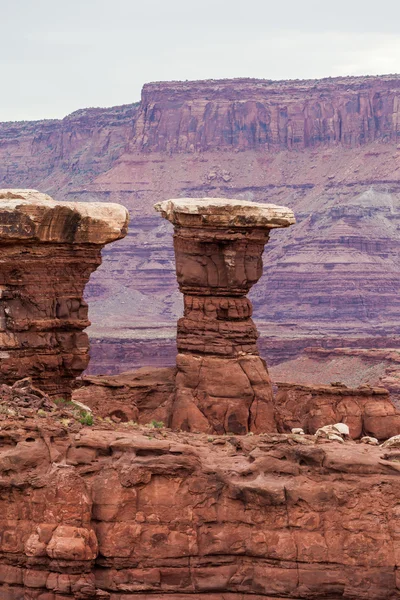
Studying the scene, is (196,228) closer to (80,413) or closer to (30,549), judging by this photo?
(80,413)

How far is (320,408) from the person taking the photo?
165ft

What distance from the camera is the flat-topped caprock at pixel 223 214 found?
→ 48.9 m

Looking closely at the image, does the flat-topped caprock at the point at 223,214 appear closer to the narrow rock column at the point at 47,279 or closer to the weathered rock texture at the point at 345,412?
the weathered rock texture at the point at 345,412

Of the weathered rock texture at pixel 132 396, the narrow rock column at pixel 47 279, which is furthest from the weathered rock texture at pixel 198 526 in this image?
the weathered rock texture at pixel 132 396

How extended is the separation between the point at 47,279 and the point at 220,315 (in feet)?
34.1

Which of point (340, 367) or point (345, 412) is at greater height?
point (340, 367)

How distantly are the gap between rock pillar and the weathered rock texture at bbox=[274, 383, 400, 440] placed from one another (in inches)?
54.8

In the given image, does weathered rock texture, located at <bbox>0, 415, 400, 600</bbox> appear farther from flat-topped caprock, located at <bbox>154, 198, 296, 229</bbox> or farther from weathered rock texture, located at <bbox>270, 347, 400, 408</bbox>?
weathered rock texture, located at <bbox>270, 347, 400, 408</bbox>

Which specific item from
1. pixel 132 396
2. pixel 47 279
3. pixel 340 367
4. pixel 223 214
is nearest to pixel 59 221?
pixel 47 279

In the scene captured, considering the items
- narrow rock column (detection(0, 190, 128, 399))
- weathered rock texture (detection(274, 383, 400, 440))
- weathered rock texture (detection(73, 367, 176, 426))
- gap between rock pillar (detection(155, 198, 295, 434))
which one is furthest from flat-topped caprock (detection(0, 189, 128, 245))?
weathered rock texture (detection(274, 383, 400, 440))

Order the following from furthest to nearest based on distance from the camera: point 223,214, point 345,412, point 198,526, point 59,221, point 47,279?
point 345,412 < point 223,214 < point 47,279 < point 59,221 < point 198,526

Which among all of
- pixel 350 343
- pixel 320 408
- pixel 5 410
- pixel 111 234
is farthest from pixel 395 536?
pixel 350 343

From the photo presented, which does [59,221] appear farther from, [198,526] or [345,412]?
[345,412]

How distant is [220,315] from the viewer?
50.1m
